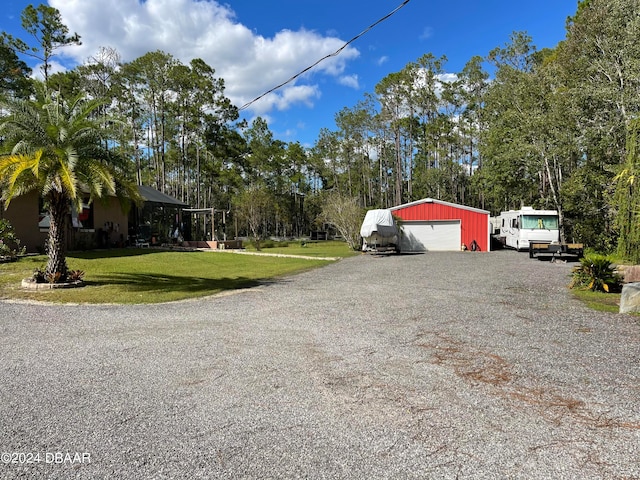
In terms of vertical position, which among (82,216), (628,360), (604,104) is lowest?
(628,360)

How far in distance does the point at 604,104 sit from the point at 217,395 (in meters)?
23.5

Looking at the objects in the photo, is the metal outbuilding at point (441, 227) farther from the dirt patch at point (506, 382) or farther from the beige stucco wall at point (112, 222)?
the dirt patch at point (506, 382)

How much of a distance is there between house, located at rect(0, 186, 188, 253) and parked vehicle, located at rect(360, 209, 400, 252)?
1150 cm

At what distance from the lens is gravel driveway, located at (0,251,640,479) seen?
8.76ft

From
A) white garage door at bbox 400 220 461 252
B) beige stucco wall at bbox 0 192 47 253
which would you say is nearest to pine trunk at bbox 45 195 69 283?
beige stucco wall at bbox 0 192 47 253

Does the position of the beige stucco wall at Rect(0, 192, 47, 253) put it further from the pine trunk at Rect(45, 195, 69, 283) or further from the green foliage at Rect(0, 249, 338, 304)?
the pine trunk at Rect(45, 195, 69, 283)

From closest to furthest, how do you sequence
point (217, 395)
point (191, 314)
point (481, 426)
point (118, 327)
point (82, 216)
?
1. point (481, 426)
2. point (217, 395)
3. point (118, 327)
4. point (191, 314)
5. point (82, 216)

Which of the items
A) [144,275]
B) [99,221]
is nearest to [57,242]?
[144,275]

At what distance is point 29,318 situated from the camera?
7016 mm

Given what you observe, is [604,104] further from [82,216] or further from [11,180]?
[82,216]

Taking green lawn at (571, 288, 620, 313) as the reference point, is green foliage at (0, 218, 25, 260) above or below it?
above

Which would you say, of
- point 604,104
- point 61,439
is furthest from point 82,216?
point 604,104

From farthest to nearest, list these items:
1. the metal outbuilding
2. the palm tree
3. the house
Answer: the metal outbuilding < the house < the palm tree

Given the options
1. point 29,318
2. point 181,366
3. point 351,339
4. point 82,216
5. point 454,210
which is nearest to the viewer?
point 181,366
